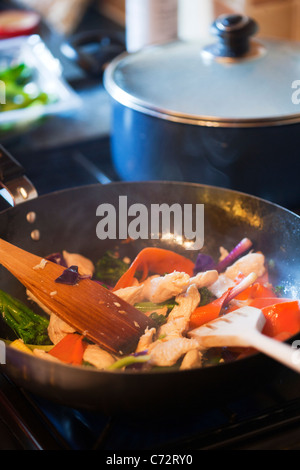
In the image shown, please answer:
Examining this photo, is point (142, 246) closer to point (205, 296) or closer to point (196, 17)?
point (205, 296)

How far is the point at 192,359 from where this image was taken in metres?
0.76

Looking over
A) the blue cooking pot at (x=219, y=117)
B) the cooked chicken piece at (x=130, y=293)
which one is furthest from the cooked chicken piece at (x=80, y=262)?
the blue cooking pot at (x=219, y=117)

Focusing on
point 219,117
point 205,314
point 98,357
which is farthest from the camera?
point 219,117

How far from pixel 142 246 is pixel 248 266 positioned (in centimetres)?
27

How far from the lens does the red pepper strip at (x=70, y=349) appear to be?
2.69 feet

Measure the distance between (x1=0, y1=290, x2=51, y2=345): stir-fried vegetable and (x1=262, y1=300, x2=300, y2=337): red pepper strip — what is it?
371mm

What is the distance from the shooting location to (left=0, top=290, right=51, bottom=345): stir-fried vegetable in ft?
2.93

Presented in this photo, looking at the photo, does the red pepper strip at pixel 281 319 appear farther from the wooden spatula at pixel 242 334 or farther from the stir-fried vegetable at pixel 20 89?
the stir-fried vegetable at pixel 20 89

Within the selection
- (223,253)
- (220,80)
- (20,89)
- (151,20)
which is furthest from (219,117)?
(20,89)

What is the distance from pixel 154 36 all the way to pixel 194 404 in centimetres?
123

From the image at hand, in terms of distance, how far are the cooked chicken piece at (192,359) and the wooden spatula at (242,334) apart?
0.06ft

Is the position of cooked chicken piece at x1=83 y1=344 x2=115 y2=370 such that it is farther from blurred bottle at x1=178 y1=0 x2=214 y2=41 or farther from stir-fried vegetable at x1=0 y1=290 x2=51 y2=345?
blurred bottle at x1=178 y1=0 x2=214 y2=41

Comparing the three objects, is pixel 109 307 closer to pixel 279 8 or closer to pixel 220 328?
pixel 220 328
